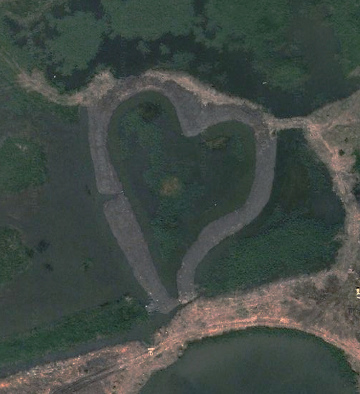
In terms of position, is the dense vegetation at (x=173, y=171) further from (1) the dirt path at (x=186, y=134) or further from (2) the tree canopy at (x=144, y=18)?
(2) the tree canopy at (x=144, y=18)

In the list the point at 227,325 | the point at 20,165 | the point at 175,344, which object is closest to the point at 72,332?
the point at 175,344

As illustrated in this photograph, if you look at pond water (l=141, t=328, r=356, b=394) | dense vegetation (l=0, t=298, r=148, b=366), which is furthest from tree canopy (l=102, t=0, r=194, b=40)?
pond water (l=141, t=328, r=356, b=394)

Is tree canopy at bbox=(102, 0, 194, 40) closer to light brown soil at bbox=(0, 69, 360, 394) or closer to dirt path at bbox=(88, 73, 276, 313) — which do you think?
dirt path at bbox=(88, 73, 276, 313)

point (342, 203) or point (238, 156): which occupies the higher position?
point (238, 156)

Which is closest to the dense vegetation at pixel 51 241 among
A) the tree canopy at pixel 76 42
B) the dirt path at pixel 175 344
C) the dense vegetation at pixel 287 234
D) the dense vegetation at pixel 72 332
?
the dense vegetation at pixel 72 332

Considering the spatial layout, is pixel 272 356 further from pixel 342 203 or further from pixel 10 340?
pixel 10 340

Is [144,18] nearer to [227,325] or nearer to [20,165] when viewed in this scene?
[20,165]

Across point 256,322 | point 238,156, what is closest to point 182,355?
point 256,322
